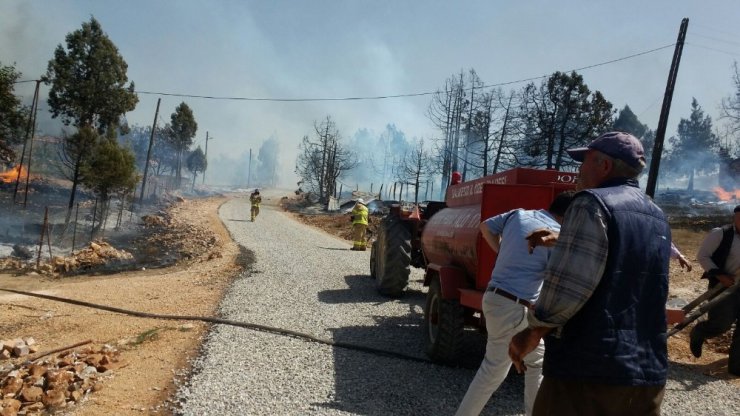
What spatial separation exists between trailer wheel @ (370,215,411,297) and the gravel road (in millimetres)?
277

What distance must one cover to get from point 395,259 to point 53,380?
521 cm

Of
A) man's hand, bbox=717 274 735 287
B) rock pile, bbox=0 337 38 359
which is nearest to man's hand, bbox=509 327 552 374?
man's hand, bbox=717 274 735 287

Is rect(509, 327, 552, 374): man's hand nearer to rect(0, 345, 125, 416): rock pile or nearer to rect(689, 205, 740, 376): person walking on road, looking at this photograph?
rect(0, 345, 125, 416): rock pile

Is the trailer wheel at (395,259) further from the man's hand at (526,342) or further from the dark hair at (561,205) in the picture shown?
the man's hand at (526,342)

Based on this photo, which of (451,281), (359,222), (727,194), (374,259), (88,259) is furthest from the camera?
(727,194)

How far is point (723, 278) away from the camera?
20.4 ft

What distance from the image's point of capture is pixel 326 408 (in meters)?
4.41

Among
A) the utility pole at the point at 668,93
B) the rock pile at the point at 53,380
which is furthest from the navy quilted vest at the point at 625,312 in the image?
the utility pole at the point at 668,93

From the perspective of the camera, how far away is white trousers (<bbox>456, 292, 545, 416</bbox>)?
3602 millimetres

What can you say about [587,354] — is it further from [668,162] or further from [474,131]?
[668,162]

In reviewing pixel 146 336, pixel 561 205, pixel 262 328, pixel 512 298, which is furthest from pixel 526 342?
pixel 146 336

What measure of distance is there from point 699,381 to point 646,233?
15.8 ft

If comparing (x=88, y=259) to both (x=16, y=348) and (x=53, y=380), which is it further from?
(x=53, y=380)

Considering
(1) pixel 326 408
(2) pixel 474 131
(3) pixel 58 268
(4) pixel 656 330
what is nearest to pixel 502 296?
(4) pixel 656 330
